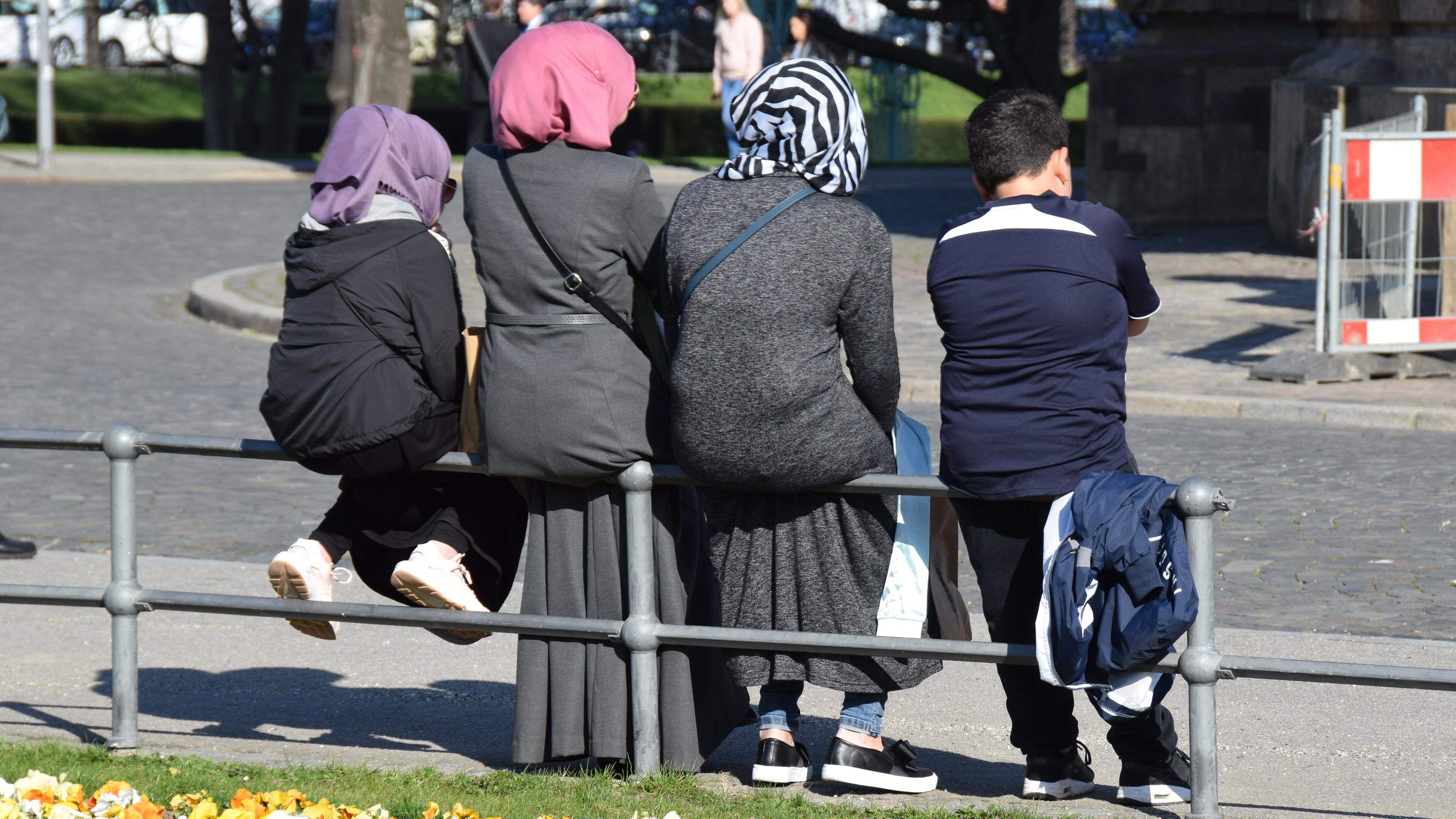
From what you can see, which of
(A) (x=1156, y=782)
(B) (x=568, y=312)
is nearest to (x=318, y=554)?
(B) (x=568, y=312)

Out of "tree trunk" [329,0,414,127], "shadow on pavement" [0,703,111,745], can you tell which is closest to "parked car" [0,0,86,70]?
"tree trunk" [329,0,414,127]

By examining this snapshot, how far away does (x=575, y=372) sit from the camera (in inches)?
163

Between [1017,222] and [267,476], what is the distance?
526 cm

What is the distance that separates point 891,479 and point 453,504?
1113 millimetres

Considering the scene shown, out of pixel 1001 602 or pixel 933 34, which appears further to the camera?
pixel 933 34

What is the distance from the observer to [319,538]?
15.0 ft

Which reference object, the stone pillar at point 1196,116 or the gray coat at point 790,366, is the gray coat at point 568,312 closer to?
the gray coat at point 790,366

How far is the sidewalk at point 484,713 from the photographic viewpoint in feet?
14.5

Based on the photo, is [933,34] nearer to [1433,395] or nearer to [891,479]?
[1433,395]

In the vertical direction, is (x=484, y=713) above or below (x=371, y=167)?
below

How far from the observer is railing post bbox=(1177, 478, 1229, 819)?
12.4ft

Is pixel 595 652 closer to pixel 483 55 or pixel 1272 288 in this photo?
pixel 483 55

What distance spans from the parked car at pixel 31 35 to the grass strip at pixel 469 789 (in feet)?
136

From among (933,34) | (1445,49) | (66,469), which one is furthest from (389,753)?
(933,34)
